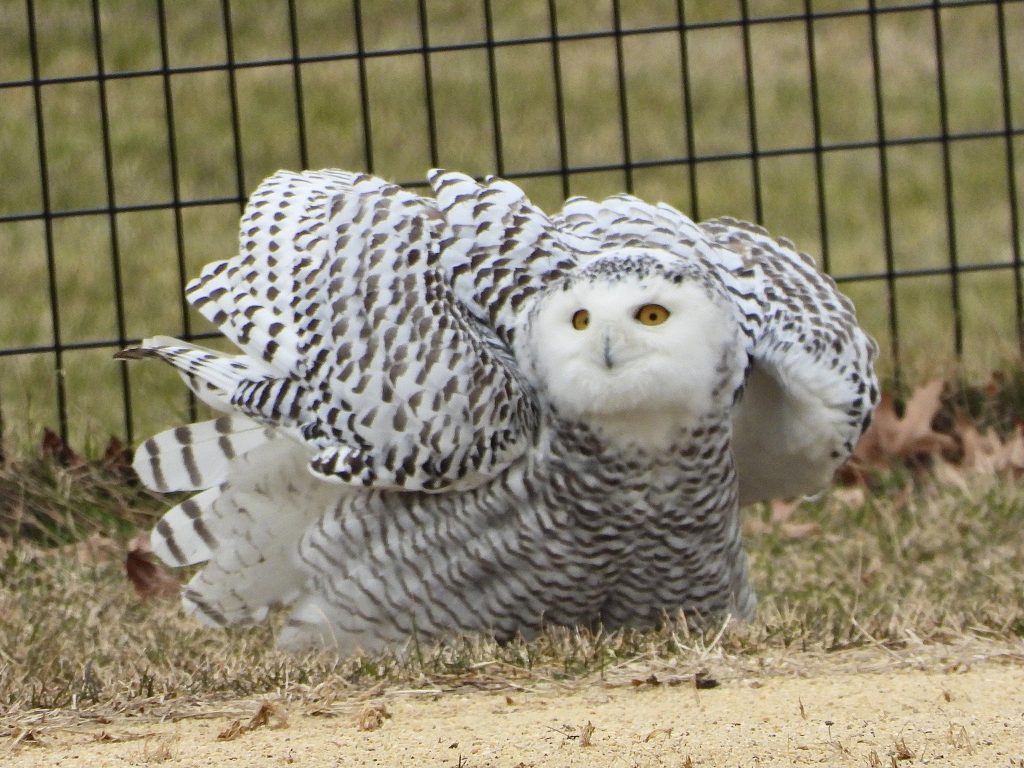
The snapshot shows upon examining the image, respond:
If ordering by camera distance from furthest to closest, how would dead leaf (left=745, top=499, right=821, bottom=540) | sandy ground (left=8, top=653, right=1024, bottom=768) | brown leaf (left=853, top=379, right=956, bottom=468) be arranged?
brown leaf (left=853, top=379, right=956, bottom=468), dead leaf (left=745, top=499, right=821, bottom=540), sandy ground (left=8, top=653, right=1024, bottom=768)

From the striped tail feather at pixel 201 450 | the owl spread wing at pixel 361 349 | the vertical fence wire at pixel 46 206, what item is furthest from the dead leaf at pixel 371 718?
the vertical fence wire at pixel 46 206

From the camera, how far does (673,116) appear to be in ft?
36.3

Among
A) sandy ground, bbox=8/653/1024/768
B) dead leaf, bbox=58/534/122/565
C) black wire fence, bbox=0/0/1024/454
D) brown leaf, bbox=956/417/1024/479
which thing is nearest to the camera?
sandy ground, bbox=8/653/1024/768

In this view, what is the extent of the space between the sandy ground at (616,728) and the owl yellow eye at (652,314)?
2.41 ft

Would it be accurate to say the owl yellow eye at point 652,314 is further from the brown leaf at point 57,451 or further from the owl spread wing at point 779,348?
the brown leaf at point 57,451

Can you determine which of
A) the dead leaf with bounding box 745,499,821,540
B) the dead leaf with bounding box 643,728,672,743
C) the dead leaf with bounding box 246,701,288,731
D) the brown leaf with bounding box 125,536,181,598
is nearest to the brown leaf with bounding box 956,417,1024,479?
the dead leaf with bounding box 745,499,821,540

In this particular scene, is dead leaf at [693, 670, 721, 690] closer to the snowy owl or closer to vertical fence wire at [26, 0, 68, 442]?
the snowy owl

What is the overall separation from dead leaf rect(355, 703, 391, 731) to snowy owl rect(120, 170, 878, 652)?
67cm

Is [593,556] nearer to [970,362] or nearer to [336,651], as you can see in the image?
[336,651]

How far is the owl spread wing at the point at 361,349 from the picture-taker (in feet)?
12.6

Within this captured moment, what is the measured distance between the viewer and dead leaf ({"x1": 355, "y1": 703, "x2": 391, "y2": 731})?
3236 mm

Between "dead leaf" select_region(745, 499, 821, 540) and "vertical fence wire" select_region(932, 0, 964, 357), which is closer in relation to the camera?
"dead leaf" select_region(745, 499, 821, 540)

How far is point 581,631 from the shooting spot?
4.00 metres

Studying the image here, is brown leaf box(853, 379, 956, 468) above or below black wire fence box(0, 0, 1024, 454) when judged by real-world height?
below
